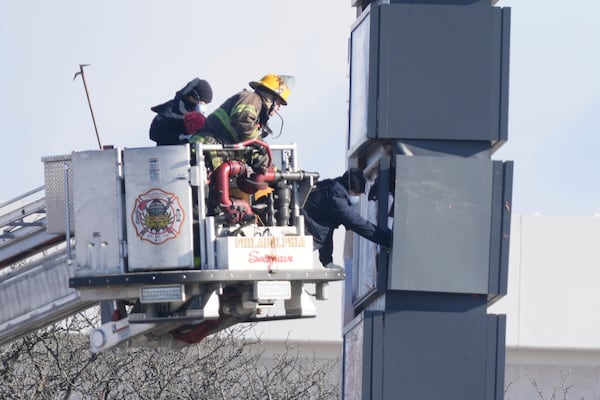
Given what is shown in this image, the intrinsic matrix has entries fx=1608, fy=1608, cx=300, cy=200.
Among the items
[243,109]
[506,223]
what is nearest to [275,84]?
[243,109]

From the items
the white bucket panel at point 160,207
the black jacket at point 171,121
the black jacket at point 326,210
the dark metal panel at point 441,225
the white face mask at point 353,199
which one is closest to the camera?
the white bucket panel at point 160,207

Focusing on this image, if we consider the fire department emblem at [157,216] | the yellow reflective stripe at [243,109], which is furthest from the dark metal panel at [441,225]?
the fire department emblem at [157,216]

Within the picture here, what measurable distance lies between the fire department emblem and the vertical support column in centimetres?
207

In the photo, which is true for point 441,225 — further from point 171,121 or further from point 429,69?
Result: point 171,121

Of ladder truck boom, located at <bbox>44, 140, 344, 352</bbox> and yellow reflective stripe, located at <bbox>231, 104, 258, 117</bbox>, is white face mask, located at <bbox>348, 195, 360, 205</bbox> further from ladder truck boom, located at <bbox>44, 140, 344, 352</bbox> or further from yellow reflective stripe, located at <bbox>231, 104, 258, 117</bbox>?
yellow reflective stripe, located at <bbox>231, 104, 258, 117</bbox>

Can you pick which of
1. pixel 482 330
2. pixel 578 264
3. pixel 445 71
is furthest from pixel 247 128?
pixel 578 264

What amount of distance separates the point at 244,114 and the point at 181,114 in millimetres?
944

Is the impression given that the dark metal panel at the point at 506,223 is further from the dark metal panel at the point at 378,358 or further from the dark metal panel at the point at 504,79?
the dark metal panel at the point at 378,358

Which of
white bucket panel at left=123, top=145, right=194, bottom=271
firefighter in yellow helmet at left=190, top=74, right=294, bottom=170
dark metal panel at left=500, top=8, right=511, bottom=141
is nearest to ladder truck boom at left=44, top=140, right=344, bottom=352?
white bucket panel at left=123, top=145, right=194, bottom=271

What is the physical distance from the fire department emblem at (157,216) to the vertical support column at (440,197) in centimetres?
207

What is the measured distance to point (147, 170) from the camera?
13461mm

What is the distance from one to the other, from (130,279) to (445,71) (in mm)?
3423

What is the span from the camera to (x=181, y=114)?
1470 cm

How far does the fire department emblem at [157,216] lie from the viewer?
13.4 metres
